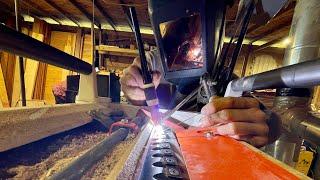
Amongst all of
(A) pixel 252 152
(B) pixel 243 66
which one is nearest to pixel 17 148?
(A) pixel 252 152

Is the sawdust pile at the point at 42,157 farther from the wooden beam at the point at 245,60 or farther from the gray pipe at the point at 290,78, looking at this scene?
the wooden beam at the point at 245,60

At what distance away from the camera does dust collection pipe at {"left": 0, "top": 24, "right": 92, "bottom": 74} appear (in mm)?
445

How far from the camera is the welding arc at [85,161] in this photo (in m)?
0.43

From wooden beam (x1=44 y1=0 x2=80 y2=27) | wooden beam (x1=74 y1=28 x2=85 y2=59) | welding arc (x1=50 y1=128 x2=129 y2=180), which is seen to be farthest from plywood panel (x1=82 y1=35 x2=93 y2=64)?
welding arc (x1=50 y1=128 x2=129 y2=180)

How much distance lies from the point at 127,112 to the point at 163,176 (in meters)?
1.02

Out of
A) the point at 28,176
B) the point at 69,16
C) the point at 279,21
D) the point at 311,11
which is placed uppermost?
the point at 69,16

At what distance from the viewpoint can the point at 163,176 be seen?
36 centimetres

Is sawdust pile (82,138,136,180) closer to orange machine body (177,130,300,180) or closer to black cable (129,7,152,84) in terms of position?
orange machine body (177,130,300,180)

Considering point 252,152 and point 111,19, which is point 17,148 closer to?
point 252,152

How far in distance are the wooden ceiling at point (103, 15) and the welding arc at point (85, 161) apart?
136 inches

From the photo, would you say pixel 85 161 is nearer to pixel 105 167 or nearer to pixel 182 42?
pixel 105 167

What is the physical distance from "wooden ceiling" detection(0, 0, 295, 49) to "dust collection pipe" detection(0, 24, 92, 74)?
10.7ft

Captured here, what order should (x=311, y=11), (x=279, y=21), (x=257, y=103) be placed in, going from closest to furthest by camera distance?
(x=257, y=103), (x=311, y=11), (x=279, y=21)

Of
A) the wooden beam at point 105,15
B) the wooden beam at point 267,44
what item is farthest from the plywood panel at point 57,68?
the wooden beam at point 267,44
